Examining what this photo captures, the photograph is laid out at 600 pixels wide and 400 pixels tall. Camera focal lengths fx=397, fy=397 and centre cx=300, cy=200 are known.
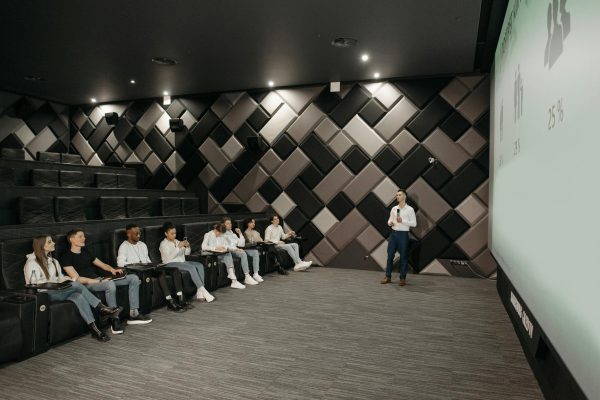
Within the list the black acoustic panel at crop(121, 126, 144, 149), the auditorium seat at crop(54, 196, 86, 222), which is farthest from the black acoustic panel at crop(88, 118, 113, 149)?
the auditorium seat at crop(54, 196, 86, 222)

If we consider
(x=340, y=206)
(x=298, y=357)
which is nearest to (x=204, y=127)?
(x=340, y=206)

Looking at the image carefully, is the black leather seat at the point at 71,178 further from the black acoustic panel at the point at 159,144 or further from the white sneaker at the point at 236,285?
the white sneaker at the point at 236,285

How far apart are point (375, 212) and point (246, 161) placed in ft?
8.33

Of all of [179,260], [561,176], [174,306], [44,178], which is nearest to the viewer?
[561,176]

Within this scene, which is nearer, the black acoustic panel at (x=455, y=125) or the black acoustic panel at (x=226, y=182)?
the black acoustic panel at (x=455, y=125)

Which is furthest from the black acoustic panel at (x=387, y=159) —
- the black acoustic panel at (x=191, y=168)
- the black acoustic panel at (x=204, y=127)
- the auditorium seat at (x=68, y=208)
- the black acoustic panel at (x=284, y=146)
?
the auditorium seat at (x=68, y=208)

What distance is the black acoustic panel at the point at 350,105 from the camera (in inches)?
261

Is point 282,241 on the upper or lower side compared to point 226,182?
lower

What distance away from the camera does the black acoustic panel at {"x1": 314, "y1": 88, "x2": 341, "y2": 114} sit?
678 centimetres

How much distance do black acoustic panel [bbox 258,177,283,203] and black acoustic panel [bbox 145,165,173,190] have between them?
6.50ft

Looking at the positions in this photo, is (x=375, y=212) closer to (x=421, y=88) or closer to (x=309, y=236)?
(x=309, y=236)

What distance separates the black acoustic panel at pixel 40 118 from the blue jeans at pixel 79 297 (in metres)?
6.32

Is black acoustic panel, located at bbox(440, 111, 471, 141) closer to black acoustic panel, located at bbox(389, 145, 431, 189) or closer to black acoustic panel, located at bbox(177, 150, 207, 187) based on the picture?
black acoustic panel, located at bbox(389, 145, 431, 189)

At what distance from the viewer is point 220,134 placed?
24.5 feet
